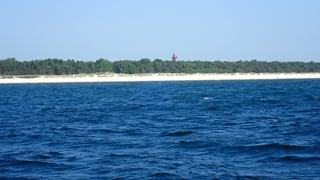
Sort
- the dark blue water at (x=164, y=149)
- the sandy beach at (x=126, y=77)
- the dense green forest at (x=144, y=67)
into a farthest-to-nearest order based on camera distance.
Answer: the dense green forest at (x=144, y=67) → the sandy beach at (x=126, y=77) → the dark blue water at (x=164, y=149)

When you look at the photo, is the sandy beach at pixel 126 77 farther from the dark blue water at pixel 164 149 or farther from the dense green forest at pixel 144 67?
the dark blue water at pixel 164 149

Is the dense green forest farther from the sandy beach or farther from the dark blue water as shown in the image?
the dark blue water

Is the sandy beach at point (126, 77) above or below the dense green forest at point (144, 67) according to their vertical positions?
below

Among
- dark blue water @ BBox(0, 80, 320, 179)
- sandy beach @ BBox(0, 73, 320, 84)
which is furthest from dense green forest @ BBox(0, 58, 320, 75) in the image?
dark blue water @ BBox(0, 80, 320, 179)

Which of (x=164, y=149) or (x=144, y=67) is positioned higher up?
(x=144, y=67)

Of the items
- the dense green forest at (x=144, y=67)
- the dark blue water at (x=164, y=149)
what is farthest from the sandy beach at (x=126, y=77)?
the dark blue water at (x=164, y=149)

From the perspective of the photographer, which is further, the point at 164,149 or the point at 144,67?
the point at 144,67

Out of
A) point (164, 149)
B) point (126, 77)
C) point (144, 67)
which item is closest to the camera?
point (164, 149)

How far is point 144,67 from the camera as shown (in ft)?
492

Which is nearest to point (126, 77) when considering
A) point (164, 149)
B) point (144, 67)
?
point (144, 67)

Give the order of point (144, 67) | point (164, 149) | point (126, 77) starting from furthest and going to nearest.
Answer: point (144, 67)
point (126, 77)
point (164, 149)

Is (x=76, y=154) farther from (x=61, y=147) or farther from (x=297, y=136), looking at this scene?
(x=297, y=136)

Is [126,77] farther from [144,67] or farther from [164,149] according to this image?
[164,149]

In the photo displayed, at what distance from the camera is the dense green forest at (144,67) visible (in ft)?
450
